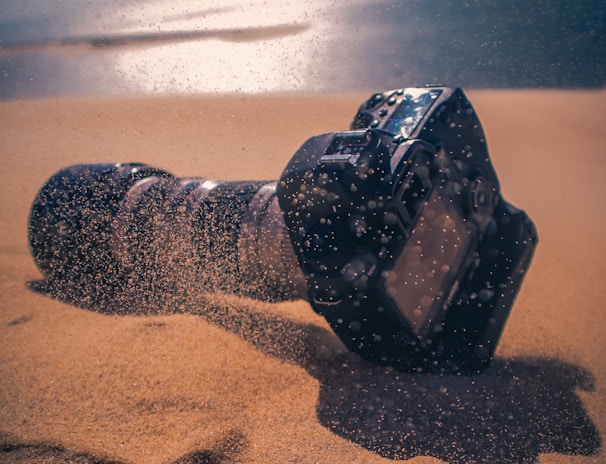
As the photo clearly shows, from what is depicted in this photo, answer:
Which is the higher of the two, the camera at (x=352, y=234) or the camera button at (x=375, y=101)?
the camera button at (x=375, y=101)

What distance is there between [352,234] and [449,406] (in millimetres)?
589

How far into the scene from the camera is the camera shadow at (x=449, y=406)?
1320 mm

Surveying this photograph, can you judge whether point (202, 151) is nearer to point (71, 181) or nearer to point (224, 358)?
point (71, 181)

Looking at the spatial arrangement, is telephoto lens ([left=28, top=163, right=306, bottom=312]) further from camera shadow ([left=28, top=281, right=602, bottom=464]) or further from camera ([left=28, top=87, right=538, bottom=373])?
camera shadow ([left=28, top=281, right=602, bottom=464])

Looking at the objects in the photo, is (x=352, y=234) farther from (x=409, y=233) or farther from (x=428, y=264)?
(x=428, y=264)

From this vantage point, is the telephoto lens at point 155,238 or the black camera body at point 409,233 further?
the telephoto lens at point 155,238

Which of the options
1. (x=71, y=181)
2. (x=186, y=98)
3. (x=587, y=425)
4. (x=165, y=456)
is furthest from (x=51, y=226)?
(x=186, y=98)

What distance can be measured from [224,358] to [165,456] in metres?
0.46

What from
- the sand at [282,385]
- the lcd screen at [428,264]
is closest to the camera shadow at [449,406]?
the sand at [282,385]

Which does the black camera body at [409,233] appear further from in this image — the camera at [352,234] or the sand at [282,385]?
the sand at [282,385]

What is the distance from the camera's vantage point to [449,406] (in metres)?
1.45

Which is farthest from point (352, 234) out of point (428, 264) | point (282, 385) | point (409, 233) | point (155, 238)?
point (155, 238)

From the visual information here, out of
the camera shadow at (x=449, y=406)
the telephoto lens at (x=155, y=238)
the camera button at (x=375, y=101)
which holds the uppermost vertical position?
the camera button at (x=375, y=101)

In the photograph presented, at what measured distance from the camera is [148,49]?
5574 millimetres
